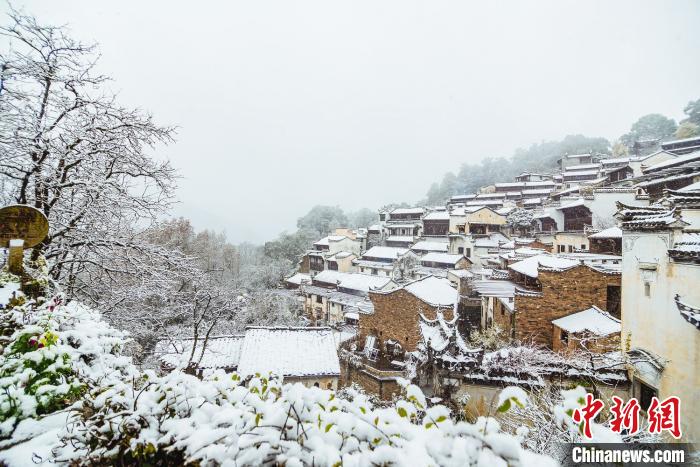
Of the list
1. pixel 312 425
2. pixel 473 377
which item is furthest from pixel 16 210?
pixel 473 377

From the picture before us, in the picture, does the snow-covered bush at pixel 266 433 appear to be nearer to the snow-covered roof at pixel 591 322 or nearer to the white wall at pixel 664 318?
the white wall at pixel 664 318

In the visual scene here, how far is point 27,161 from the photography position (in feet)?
18.9

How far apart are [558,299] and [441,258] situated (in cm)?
1935

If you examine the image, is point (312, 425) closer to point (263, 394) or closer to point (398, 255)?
point (263, 394)

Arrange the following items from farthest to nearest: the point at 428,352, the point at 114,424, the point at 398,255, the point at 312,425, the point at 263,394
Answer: the point at 398,255 → the point at 428,352 → the point at 263,394 → the point at 114,424 → the point at 312,425

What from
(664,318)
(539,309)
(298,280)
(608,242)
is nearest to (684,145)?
(608,242)

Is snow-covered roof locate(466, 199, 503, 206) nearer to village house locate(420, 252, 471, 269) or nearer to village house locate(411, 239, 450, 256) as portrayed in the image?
village house locate(411, 239, 450, 256)

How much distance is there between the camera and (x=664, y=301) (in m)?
6.84

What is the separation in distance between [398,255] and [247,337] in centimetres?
2184

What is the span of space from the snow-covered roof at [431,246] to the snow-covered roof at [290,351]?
22.3 metres

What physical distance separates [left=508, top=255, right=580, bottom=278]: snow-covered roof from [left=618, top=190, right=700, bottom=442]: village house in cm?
460

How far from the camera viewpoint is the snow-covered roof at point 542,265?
12.6 m

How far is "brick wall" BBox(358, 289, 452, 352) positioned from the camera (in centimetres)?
1664

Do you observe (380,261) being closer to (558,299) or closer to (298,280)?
(298,280)
